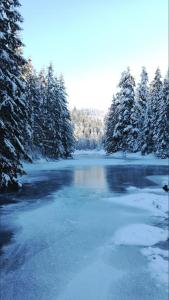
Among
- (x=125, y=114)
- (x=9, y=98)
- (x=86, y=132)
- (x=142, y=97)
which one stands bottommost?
(x=9, y=98)

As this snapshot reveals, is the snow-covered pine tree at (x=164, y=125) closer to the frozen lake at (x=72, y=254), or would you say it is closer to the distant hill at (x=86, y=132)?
the frozen lake at (x=72, y=254)

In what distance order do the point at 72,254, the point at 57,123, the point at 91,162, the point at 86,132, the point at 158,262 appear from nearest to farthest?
1. the point at 158,262
2. the point at 72,254
3. the point at 91,162
4. the point at 57,123
5. the point at 86,132

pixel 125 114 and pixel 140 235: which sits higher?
pixel 125 114

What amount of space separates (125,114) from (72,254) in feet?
161

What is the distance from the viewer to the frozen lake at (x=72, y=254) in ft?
21.7

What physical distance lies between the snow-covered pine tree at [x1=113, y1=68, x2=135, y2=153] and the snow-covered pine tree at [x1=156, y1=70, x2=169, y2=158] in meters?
5.80

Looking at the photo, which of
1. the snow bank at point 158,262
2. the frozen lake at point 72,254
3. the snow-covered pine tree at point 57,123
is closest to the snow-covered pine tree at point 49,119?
the snow-covered pine tree at point 57,123

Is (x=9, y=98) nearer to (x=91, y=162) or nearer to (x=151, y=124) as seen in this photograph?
(x=91, y=162)

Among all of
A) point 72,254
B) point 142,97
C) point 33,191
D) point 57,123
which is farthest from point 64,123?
point 72,254

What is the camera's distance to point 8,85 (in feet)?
54.2

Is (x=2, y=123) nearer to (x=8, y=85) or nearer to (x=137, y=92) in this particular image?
(x=8, y=85)

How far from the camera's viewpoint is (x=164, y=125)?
1940 inches

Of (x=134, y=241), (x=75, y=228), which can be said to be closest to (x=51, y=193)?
(x=75, y=228)

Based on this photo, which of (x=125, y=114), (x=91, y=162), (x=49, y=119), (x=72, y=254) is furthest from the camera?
(x=125, y=114)
